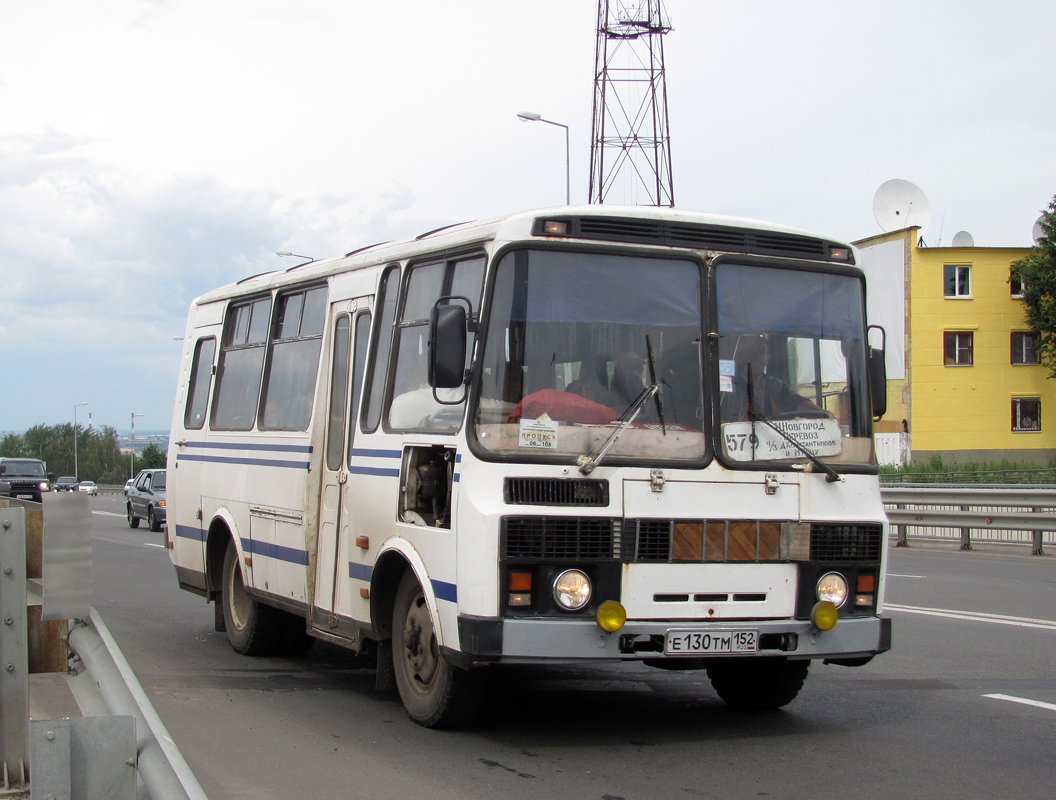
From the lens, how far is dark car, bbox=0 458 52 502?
129ft

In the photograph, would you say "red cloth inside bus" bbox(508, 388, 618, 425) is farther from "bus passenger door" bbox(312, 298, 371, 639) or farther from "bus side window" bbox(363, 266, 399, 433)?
"bus passenger door" bbox(312, 298, 371, 639)

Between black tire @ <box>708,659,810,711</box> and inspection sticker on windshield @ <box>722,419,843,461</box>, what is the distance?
1.35m

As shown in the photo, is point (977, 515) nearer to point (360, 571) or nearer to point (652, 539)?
point (360, 571)

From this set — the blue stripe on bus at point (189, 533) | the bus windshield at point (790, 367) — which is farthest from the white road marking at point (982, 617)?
the blue stripe on bus at point (189, 533)

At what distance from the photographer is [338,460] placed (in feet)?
27.0

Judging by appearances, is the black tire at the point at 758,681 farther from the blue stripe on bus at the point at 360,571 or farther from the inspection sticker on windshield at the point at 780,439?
the blue stripe on bus at the point at 360,571

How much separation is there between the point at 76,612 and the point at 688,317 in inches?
140

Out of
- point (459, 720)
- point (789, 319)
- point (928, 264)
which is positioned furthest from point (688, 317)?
point (928, 264)

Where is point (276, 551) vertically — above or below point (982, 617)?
above

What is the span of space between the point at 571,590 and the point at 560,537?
0.27 m

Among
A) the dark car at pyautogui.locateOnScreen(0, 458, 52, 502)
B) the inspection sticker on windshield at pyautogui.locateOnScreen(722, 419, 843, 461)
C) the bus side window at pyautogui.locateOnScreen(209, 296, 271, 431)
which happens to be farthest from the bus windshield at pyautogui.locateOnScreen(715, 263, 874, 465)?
the dark car at pyautogui.locateOnScreen(0, 458, 52, 502)

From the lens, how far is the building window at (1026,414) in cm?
5297

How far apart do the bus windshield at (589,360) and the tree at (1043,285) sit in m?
47.5

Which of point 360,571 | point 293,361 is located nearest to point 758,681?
point 360,571
